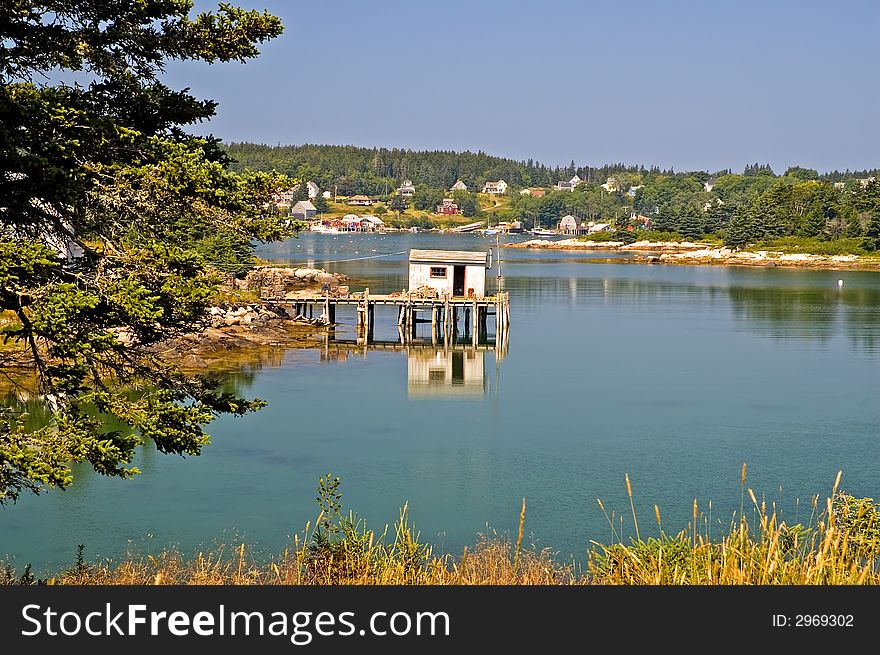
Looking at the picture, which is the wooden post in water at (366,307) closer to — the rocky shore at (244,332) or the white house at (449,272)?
the rocky shore at (244,332)

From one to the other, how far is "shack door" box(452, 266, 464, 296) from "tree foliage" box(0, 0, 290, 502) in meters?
40.9

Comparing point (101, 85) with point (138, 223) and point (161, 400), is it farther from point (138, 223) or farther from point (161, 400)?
point (161, 400)

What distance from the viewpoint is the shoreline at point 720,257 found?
11456cm

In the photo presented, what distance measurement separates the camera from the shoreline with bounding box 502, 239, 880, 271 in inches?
4510

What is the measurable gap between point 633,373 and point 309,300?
1794 centimetres

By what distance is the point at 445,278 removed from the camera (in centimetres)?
5338

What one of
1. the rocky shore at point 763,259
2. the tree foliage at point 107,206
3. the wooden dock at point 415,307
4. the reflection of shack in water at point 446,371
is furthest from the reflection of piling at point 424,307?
the rocky shore at point 763,259

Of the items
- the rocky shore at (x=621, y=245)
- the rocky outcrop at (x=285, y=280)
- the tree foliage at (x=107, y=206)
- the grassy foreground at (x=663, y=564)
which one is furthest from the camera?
the rocky shore at (x=621, y=245)

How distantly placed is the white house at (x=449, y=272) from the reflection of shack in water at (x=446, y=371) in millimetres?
4560

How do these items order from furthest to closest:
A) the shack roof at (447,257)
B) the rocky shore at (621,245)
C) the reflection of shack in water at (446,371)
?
1. the rocky shore at (621,245)
2. the shack roof at (447,257)
3. the reflection of shack in water at (446,371)

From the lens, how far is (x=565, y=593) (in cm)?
823

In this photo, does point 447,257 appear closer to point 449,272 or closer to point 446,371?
point 449,272

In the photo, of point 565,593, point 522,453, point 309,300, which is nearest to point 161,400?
point 565,593

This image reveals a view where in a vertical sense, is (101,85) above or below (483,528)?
above
